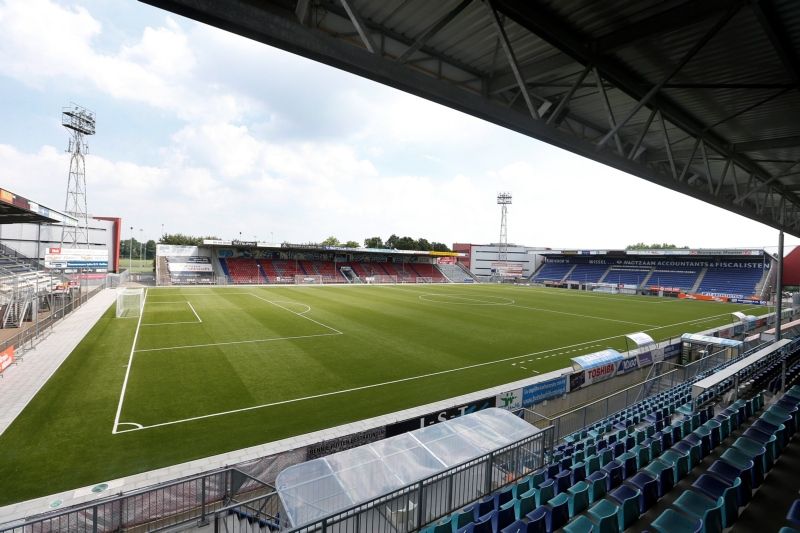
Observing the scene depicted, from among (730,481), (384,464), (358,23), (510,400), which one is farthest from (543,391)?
(358,23)

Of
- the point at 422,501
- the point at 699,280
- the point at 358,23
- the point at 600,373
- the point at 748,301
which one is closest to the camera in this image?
the point at 358,23

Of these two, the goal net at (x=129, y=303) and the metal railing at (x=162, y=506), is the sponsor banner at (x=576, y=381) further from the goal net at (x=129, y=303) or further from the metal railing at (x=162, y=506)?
the goal net at (x=129, y=303)

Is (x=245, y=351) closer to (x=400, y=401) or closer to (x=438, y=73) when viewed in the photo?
(x=400, y=401)

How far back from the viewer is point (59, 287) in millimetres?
27016

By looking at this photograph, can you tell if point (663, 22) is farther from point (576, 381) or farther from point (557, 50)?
point (576, 381)

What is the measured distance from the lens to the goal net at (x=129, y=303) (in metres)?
24.9

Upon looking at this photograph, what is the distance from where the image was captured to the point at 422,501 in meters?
5.39

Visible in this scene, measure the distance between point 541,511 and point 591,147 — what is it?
5.37 metres

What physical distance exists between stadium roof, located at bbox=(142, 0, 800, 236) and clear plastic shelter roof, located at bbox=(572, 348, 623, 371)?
852 cm

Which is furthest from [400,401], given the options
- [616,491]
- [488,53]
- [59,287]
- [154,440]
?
[59,287]

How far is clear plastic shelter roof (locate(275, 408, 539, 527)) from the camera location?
5.39 m

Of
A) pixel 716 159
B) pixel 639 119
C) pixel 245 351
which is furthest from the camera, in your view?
pixel 245 351

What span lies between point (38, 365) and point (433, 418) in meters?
15.6

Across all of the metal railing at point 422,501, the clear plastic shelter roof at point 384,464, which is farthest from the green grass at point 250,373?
the clear plastic shelter roof at point 384,464
